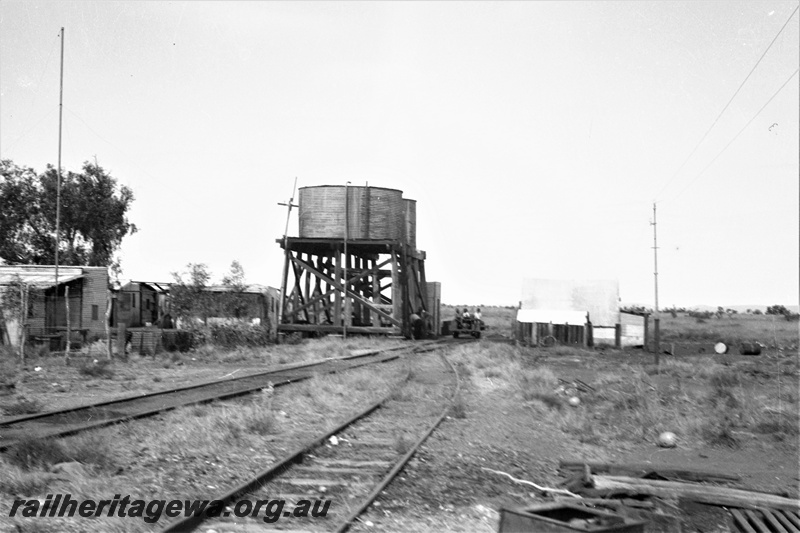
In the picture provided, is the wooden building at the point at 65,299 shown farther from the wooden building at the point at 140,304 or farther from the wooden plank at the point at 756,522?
the wooden plank at the point at 756,522

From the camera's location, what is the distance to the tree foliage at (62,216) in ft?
163

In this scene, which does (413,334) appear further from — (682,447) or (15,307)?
(682,447)

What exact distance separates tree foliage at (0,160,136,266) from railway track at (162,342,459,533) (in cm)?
4116

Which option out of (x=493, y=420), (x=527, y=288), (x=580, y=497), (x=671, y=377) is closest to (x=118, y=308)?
(x=527, y=288)

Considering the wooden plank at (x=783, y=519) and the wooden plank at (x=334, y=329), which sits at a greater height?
the wooden plank at (x=334, y=329)

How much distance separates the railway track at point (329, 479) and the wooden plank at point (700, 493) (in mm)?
2043

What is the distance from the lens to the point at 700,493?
781 centimetres

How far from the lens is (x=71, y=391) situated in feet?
54.3

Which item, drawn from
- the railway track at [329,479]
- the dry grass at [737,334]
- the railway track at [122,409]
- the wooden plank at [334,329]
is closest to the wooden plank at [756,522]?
the railway track at [329,479]

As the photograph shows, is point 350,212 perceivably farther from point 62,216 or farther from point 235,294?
point 62,216

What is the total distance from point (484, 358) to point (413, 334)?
19.1 m

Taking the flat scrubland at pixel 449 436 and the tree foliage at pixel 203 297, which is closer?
the flat scrubland at pixel 449 436

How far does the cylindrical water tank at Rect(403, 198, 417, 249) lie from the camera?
48.1m

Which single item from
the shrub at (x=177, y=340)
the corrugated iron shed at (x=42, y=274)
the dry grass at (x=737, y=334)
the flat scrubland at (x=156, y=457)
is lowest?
the dry grass at (x=737, y=334)
